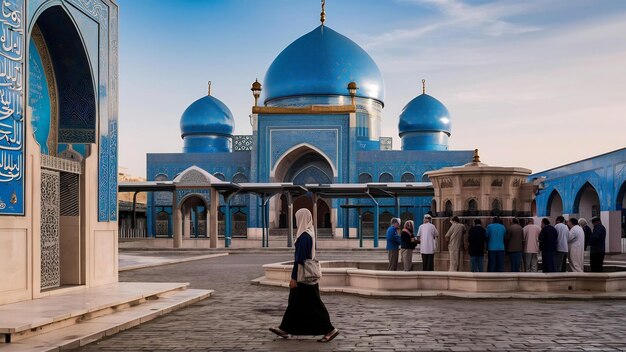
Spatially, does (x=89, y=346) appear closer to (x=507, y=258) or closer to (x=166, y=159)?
(x=507, y=258)

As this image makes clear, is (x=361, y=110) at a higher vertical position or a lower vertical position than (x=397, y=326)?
higher

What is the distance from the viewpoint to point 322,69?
1654 inches

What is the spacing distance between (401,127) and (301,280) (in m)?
39.1

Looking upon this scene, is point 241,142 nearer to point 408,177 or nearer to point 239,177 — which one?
point 239,177

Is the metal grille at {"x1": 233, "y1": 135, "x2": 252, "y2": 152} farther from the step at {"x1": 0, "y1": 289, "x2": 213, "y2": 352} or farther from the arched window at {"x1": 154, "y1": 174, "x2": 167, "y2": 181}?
the step at {"x1": 0, "y1": 289, "x2": 213, "y2": 352}

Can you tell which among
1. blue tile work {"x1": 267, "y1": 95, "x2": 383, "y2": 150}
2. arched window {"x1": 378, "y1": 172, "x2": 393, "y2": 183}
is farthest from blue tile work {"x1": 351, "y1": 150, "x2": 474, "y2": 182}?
blue tile work {"x1": 267, "y1": 95, "x2": 383, "y2": 150}

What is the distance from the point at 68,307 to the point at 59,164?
117 inches

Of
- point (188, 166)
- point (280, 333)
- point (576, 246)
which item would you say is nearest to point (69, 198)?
point (280, 333)

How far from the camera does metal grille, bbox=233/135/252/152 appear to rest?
43281 millimetres

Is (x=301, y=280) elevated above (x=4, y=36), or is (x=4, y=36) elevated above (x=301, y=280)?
(x=4, y=36)

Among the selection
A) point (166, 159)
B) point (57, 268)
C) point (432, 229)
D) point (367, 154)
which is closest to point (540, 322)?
point (432, 229)

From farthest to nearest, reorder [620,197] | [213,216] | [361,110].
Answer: [361,110]
[213,216]
[620,197]

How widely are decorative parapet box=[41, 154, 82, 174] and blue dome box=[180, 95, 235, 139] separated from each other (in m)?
34.4

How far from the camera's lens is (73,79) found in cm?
1197
